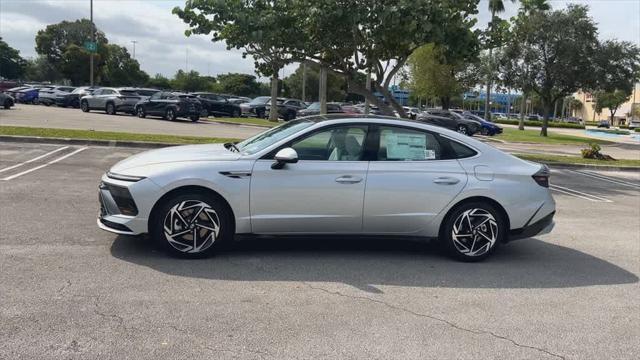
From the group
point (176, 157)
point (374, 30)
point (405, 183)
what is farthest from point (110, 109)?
point (405, 183)

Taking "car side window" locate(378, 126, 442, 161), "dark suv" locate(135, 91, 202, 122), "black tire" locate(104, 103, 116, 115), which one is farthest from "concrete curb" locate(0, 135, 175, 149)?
"black tire" locate(104, 103, 116, 115)

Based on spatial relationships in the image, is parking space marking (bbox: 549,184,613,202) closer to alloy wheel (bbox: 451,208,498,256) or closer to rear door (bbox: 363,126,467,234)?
Result: alloy wheel (bbox: 451,208,498,256)

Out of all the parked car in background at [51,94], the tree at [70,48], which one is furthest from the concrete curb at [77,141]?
the tree at [70,48]

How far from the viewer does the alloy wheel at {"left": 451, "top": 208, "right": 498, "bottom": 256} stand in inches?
240

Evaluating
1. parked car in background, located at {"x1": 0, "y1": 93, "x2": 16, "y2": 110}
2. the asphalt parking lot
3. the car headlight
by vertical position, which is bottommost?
the asphalt parking lot

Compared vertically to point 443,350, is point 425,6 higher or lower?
higher

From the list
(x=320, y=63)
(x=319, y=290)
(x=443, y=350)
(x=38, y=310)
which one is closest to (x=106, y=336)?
(x=38, y=310)

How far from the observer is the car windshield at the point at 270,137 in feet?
19.7

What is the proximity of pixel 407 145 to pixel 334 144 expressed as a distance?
79 cm

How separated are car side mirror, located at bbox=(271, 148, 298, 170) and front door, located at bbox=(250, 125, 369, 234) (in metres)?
0.05

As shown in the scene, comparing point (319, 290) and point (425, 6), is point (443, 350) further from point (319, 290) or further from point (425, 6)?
point (425, 6)

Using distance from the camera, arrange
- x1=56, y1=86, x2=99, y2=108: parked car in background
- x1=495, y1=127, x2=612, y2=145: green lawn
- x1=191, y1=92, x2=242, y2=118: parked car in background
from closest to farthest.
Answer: x1=495, y1=127, x2=612, y2=145: green lawn
x1=191, y1=92, x2=242, y2=118: parked car in background
x1=56, y1=86, x2=99, y2=108: parked car in background

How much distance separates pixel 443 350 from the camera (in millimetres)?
3975

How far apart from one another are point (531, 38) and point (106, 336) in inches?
1480
